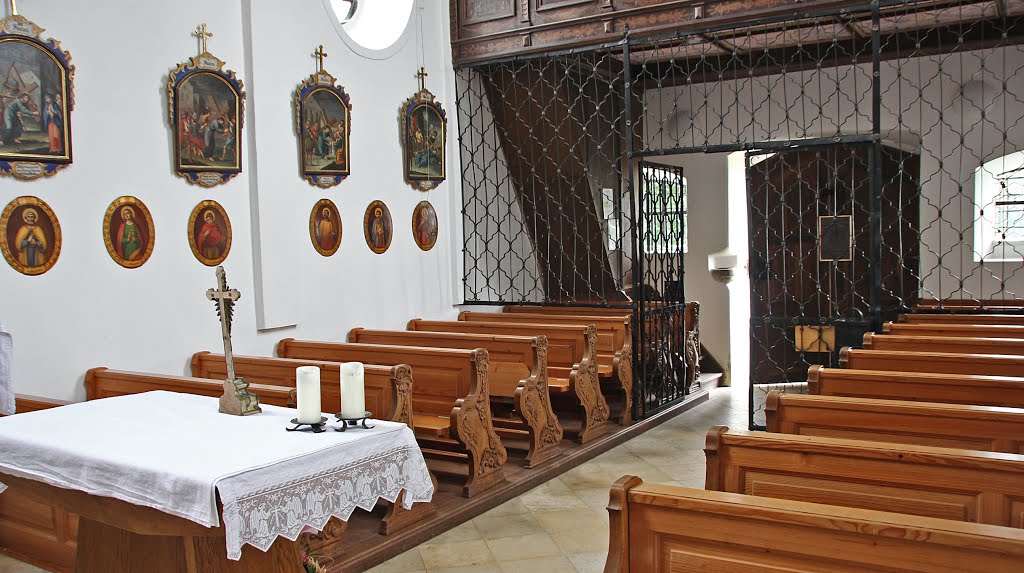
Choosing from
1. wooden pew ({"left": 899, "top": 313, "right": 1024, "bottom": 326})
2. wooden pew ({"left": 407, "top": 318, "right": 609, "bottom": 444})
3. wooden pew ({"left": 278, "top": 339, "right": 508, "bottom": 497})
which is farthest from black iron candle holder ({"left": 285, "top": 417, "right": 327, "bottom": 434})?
wooden pew ({"left": 899, "top": 313, "right": 1024, "bottom": 326})

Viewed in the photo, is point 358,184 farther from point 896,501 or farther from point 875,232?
point 896,501

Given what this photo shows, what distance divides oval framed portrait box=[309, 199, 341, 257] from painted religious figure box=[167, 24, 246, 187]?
761 millimetres

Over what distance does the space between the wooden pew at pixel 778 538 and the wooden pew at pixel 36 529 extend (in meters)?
3.02

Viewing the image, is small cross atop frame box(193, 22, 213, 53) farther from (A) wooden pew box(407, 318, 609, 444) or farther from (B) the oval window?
(A) wooden pew box(407, 318, 609, 444)

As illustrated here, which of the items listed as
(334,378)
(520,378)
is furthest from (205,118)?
(520,378)

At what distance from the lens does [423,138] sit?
739 centimetres

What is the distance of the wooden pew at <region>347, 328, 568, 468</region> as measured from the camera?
18.9 feet

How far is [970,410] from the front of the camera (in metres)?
3.17

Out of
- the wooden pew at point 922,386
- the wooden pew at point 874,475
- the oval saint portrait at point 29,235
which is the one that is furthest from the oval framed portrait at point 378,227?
the wooden pew at point 874,475

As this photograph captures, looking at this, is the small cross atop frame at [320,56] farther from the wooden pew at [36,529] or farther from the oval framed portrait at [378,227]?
the wooden pew at [36,529]

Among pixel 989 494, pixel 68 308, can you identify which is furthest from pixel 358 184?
pixel 989 494

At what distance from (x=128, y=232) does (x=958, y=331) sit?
208 inches

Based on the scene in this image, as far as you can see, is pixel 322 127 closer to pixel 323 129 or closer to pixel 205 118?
pixel 323 129

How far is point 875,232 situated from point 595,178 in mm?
3500
